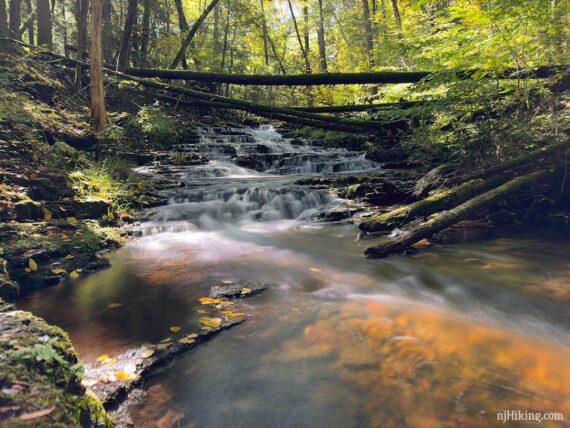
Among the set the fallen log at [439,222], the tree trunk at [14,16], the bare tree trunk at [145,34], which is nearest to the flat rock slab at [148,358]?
the fallen log at [439,222]

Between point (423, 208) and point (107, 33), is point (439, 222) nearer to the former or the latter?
point (423, 208)

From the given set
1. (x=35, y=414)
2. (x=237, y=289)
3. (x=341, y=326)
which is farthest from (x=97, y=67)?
(x=35, y=414)

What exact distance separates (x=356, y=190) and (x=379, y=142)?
6.25 metres

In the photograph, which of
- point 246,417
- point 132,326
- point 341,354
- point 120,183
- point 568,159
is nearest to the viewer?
point 246,417

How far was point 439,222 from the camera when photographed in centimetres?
564

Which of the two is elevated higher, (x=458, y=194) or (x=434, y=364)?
(x=458, y=194)

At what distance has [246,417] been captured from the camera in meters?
2.26

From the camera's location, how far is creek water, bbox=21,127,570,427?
2342 mm

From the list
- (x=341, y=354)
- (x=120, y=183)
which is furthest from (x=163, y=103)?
(x=341, y=354)

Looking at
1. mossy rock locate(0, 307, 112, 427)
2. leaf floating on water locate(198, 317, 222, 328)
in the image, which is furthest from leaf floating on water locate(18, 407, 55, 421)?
leaf floating on water locate(198, 317, 222, 328)

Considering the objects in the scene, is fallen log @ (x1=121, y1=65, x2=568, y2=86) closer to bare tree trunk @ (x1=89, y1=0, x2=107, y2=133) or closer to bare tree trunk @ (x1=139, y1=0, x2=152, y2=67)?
bare tree trunk @ (x1=139, y1=0, x2=152, y2=67)

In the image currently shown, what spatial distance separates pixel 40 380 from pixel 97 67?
1084 centimetres

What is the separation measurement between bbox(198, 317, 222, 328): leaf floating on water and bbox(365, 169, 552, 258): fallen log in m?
2.99

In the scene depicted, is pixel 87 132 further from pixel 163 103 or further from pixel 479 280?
pixel 479 280
